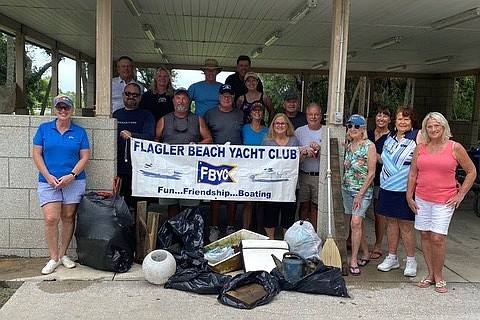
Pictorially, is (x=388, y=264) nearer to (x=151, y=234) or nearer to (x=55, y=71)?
(x=151, y=234)

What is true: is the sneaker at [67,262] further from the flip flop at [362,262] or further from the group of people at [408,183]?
the flip flop at [362,262]

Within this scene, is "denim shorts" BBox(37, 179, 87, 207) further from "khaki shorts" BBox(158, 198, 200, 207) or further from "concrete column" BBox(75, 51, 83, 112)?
"concrete column" BBox(75, 51, 83, 112)

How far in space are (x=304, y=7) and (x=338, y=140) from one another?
2255mm

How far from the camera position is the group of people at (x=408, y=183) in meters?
3.99

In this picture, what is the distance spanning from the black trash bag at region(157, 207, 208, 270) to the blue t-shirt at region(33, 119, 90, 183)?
1097mm

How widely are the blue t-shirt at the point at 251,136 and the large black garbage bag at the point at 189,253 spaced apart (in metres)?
0.92

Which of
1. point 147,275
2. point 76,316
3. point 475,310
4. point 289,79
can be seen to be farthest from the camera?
point 289,79

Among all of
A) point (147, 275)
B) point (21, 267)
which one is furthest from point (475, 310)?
point (21, 267)

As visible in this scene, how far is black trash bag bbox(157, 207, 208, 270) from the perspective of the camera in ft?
15.2

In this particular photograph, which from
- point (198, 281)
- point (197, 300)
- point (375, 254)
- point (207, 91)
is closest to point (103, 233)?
point (198, 281)

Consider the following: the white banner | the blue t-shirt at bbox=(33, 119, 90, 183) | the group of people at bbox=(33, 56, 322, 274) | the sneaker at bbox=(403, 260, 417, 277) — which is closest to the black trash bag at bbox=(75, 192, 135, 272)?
the group of people at bbox=(33, 56, 322, 274)

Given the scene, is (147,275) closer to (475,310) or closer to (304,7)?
(475,310)

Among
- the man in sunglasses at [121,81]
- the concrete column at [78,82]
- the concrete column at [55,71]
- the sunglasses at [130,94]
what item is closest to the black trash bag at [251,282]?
the sunglasses at [130,94]

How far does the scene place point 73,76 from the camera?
1354cm
